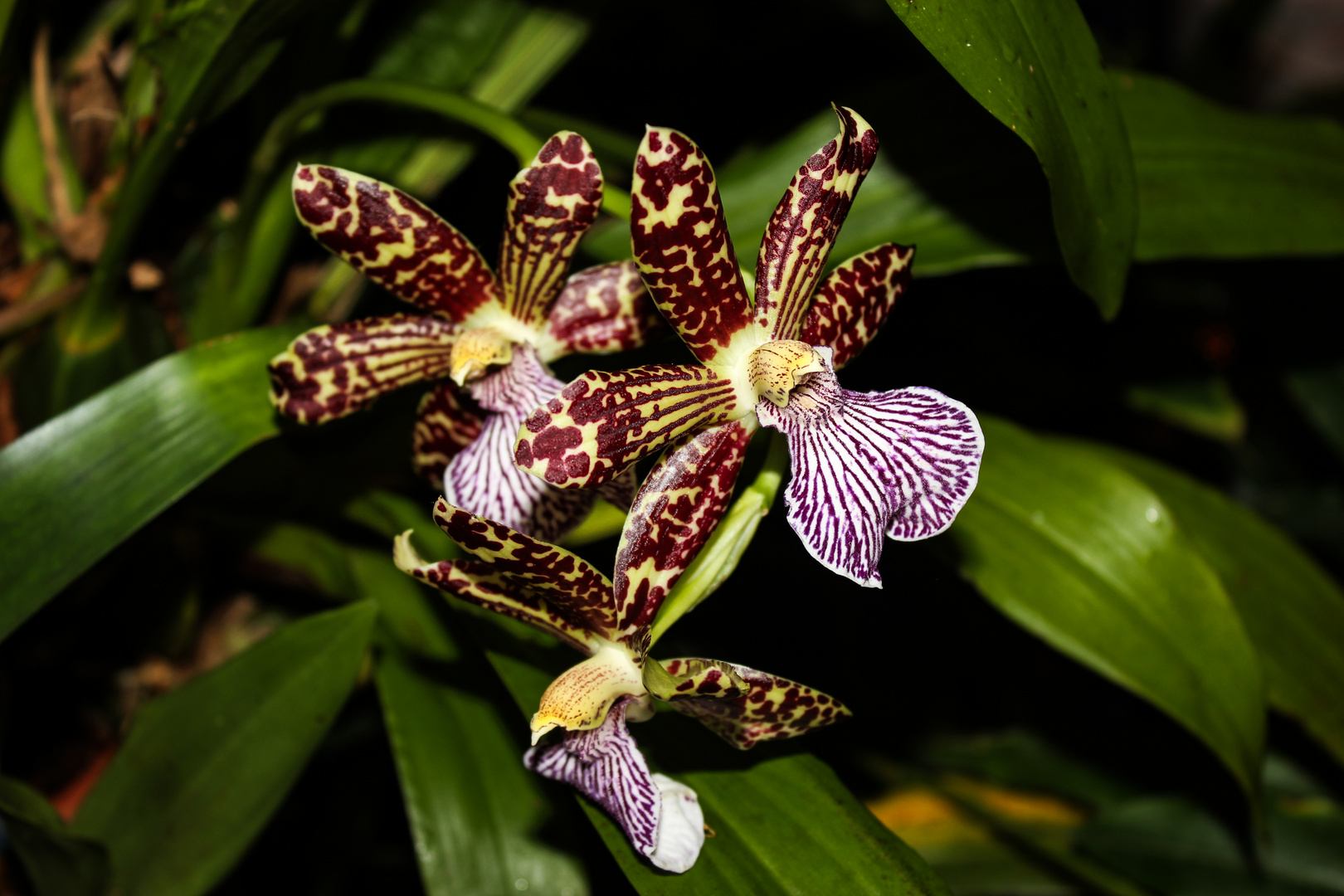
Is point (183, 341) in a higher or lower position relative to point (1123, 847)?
higher

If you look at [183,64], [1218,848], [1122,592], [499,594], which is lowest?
[1218,848]

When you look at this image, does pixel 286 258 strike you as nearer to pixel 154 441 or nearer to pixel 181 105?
pixel 181 105

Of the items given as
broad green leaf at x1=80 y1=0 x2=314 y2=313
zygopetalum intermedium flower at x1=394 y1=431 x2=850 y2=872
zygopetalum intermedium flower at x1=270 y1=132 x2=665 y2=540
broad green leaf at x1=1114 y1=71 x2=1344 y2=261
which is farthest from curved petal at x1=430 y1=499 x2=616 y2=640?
broad green leaf at x1=1114 y1=71 x2=1344 y2=261

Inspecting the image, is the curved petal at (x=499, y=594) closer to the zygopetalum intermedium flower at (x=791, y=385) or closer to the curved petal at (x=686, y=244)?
the zygopetalum intermedium flower at (x=791, y=385)

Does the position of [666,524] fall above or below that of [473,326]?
below

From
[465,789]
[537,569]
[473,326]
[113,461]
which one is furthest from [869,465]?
[113,461]

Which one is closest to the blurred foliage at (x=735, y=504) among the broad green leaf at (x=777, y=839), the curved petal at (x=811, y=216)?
the broad green leaf at (x=777, y=839)

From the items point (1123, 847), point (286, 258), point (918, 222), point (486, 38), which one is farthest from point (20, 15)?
point (1123, 847)

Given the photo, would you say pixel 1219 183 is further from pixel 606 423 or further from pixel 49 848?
pixel 49 848
